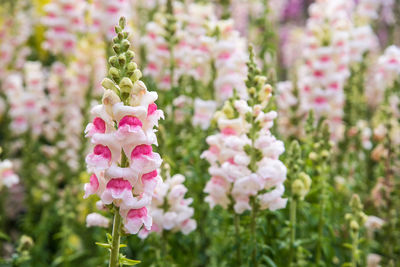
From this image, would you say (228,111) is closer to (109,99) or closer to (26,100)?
(109,99)

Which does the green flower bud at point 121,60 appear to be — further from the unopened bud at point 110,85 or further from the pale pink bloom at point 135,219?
the pale pink bloom at point 135,219

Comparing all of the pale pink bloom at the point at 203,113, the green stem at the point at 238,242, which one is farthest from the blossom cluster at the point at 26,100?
the green stem at the point at 238,242

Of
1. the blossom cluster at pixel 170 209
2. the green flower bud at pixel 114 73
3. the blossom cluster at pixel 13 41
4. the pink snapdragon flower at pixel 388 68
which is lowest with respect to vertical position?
the blossom cluster at pixel 170 209

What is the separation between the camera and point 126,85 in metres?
2.05

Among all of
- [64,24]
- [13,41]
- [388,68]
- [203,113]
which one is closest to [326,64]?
[388,68]

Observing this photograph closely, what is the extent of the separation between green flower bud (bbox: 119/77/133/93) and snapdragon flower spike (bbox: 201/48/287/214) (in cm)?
88

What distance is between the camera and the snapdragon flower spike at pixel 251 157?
9.07ft

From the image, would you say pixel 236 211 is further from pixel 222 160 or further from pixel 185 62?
pixel 185 62

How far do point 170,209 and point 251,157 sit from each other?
2.07 ft

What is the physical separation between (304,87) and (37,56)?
201 inches

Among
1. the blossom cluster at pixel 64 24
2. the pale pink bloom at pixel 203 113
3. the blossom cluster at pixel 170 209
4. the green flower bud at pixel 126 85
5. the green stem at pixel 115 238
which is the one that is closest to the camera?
the green flower bud at pixel 126 85

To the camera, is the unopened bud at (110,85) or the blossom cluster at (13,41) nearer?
the unopened bud at (110,85)

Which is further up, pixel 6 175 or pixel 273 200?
pixel 6 175

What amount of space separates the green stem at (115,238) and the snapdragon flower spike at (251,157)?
83 cm
